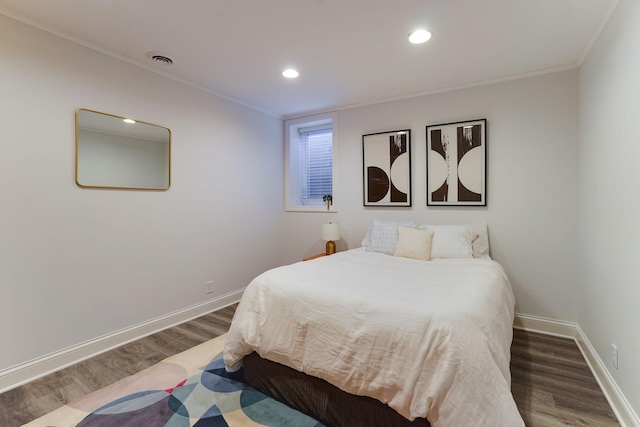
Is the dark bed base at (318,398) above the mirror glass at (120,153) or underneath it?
underneath

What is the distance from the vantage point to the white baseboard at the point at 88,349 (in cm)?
205

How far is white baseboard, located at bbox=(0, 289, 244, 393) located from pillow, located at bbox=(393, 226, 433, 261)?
7.22 ft

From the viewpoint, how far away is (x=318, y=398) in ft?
5.51

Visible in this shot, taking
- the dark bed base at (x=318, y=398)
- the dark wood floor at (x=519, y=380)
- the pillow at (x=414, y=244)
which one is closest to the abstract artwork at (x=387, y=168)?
the pillow at (x=414, y=244)

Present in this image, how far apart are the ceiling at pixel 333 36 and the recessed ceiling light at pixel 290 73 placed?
69 millimetres

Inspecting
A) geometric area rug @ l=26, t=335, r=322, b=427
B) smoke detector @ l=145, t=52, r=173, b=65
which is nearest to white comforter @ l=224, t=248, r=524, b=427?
geometric area rug @ l=26, t=335, r=322, b=427

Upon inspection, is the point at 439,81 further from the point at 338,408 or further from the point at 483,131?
the point at 338,408

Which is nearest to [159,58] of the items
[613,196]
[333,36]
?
[333,36]

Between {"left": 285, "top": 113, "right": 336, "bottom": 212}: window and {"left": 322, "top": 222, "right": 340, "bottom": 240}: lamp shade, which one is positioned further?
{"left": 285, "top": 113, "right": 336, "bottom": 212}: window

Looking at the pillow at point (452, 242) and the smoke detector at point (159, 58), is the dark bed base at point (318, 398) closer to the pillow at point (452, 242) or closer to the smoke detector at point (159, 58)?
the pillow at point (452, 242)

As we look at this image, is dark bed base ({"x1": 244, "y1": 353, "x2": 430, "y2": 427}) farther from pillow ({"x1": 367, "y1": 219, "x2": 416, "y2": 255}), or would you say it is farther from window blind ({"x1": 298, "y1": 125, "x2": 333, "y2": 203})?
window blind ({"x1": 298, "y1": 125, "x2": 333, "y2": 203})

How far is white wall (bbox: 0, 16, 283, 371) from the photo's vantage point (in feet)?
6.82

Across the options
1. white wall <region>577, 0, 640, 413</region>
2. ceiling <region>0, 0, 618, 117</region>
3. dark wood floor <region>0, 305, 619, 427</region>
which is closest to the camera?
white wall <region>577, 0, 640, 413</region>

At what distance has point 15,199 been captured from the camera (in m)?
2.07
